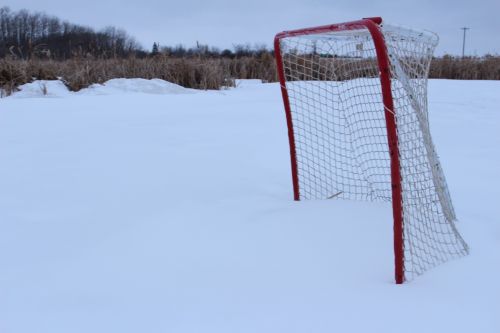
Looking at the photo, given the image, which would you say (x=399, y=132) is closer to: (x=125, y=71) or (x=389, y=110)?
(x=389, y=110)

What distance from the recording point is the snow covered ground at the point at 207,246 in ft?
5.70

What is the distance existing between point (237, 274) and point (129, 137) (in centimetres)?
318

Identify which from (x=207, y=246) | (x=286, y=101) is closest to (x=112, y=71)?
(x=286, y=101)

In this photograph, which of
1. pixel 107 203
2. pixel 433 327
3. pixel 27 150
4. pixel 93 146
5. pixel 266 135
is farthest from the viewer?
pixel 266 135

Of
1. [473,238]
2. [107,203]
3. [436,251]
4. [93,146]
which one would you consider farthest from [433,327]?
[93,146]

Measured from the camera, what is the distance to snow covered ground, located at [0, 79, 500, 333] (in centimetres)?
174

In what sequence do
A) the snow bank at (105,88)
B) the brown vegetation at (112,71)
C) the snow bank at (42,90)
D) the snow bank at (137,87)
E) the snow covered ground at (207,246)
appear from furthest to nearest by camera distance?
the brown vegetation at (112,71) < the snow bank at (137,87) < the snow bank at (105,88) < the snow bank at (42,90) < the snow covered ground at (207,246)

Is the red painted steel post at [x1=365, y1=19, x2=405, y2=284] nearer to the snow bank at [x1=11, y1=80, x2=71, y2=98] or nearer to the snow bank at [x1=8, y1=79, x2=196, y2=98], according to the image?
the snow bank at [x1=8, y1=79, x2=196, y2=98]

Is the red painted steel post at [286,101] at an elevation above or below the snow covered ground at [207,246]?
above

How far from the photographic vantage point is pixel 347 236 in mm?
2428

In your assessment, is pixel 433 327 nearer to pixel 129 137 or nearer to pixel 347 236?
pixel 347 236

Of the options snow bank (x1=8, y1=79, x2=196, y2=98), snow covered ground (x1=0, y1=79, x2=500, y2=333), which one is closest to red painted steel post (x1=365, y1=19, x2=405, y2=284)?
snow covered ground (x1=0, y1=79, x2=500, y2=333)

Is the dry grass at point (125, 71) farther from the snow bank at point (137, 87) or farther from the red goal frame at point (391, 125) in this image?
the red goal frame at point (391, 125)

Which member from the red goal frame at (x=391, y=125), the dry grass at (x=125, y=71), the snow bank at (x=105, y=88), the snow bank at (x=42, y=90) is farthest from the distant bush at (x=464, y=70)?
the red goal frame at (x=391, y=125)
